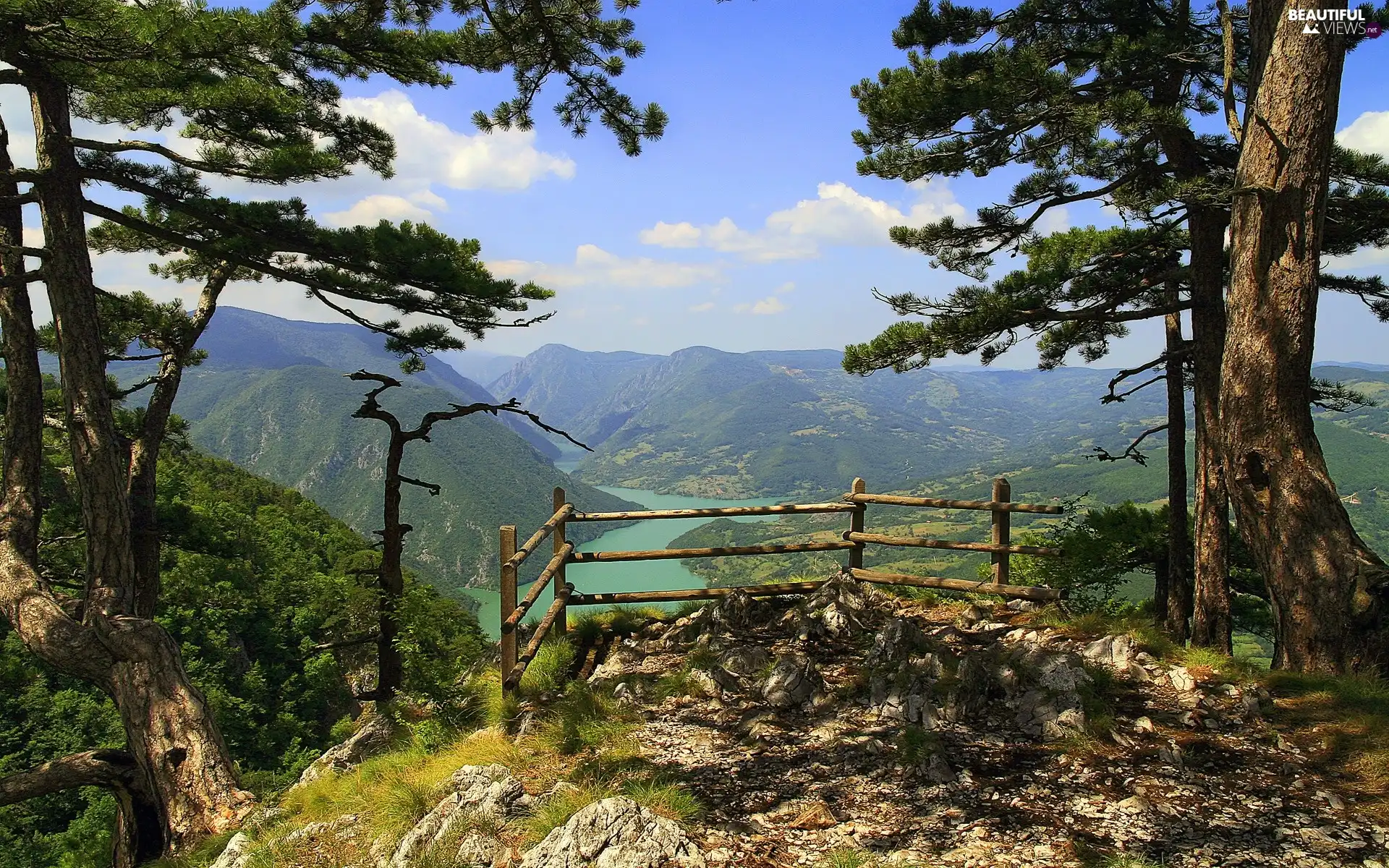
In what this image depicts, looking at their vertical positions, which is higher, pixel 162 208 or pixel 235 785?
pixel 162 208

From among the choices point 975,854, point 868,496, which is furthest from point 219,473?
point 975,854

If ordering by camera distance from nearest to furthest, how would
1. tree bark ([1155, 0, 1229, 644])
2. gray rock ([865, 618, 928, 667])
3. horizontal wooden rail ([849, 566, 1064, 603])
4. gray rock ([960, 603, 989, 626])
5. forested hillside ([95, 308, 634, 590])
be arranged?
1. gray rock ([865, 618, 928, 667])
2. tree bark ([1155, 0, 1229, 644])
3. gray rock ([960, 603, 989, 626])
4. horizontal wooden rail ([849, 566, 1064, 603])
5. forested hillside ([95, 308, 634, 590])

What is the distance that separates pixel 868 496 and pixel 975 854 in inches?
214

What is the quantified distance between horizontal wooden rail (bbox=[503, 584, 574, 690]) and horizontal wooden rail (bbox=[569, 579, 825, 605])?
0.38 feet

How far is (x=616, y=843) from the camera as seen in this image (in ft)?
11.2

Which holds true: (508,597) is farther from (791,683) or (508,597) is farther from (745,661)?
(791,683)

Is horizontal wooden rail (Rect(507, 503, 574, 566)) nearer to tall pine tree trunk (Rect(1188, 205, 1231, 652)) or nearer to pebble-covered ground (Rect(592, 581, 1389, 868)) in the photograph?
pebble-covered ground (Rect(592, 581, 1389, 868))

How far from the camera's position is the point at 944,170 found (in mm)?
7246

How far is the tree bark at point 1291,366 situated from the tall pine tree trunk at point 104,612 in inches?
323

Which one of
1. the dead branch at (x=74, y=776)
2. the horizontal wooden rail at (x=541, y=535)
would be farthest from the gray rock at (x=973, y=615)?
the dead branch at (x=74, y=776)

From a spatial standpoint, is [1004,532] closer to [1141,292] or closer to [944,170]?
[1141,292]

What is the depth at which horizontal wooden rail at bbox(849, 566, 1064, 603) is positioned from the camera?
300 inches

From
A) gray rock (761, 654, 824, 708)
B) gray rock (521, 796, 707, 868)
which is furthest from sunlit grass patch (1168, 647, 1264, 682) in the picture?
gray rock (521, 796, 707, 868)

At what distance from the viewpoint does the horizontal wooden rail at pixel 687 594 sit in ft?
24.4
